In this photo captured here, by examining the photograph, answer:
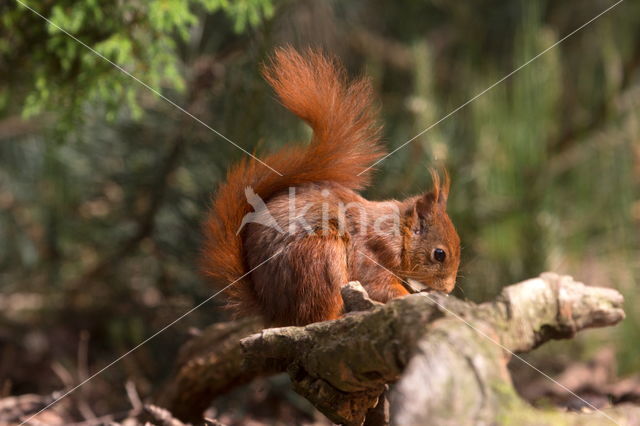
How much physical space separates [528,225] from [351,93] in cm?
146

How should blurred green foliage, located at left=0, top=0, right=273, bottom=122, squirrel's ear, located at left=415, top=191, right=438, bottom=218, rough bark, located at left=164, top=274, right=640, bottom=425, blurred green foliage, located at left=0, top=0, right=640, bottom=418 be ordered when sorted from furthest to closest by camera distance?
1. blurred green foliage, located at left=0, top=0, right=640, bottom=418
2. blurred green foliage, located at left=0, top=0, right=273, bottom=122
3. squirrel's ear, located at left=415, top=191, right=438, bottom=218
4. rough bark, located at left=164, top=274, right=640, bottom=425

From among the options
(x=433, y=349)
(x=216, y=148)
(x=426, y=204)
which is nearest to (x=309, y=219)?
(x=426, y=204)

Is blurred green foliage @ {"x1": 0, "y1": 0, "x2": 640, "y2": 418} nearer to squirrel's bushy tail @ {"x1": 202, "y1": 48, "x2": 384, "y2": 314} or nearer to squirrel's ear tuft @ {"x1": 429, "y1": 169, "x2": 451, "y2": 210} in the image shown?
squirrel's bushy tail @ {"x1": 202, "y1": 48, "x2": 384, "y2": 314}

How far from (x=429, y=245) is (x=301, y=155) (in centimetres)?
37

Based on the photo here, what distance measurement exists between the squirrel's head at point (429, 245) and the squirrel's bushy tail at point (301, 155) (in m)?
Answer: 0.17

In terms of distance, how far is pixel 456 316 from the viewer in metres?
1.06

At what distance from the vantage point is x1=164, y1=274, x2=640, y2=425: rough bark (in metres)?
0.91

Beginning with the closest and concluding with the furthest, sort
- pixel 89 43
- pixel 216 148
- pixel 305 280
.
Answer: pixel 305 280
pixel 89 43
pixel 216 148

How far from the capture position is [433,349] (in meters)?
0.95

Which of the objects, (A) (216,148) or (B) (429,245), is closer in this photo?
(B) (429,245)

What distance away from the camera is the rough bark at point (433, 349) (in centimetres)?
91

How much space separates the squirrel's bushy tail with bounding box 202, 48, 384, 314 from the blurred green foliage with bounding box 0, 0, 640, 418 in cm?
50

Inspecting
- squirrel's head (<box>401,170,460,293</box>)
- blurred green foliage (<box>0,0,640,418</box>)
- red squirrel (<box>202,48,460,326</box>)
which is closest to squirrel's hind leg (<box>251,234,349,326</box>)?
red squirrel (<box>202,48,460,326</box>)

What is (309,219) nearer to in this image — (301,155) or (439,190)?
(301,155)
